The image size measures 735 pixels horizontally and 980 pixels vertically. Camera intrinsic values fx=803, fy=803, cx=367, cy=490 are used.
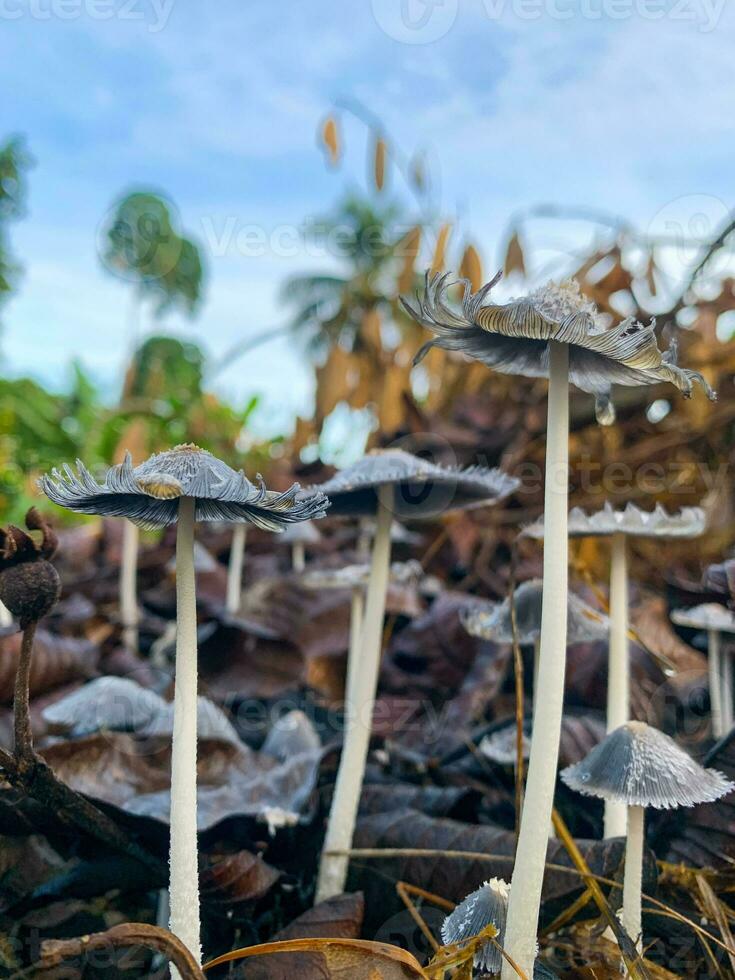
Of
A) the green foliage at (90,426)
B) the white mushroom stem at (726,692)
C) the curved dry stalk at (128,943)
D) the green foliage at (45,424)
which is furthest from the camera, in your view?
the green foliage at (45,424)

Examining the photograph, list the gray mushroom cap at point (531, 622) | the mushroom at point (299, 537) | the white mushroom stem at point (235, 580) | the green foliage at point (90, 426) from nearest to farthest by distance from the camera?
the gray mushroom cap at point (531, 622) → the white mushroom stem at point (235, 580) → the mushroom at point (299, 537) → the green foliage at point (90, 426)

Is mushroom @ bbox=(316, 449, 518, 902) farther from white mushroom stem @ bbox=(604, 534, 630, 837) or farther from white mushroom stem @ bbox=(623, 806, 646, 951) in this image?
white mushroom stem @ bbox=(623, 806, 646, 951)

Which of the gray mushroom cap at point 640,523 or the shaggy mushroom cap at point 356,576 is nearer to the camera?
the gray mushroom cap at point 640,523

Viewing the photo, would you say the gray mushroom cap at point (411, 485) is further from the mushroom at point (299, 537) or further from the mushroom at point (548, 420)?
the mushroom at point (299, 537)

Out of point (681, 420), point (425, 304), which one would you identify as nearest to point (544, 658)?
point (425, 304)

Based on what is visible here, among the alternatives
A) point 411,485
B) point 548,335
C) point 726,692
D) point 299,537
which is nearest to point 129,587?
point 299,537

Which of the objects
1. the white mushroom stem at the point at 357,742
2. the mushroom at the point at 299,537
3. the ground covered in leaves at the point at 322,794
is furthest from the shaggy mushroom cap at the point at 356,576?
the mushroom at the point at 299,537
